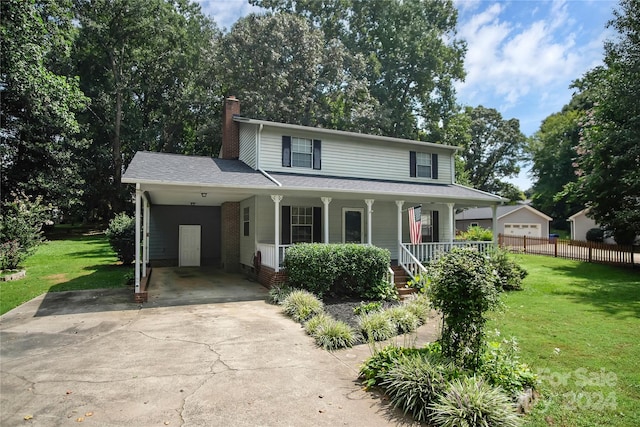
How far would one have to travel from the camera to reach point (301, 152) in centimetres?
1500

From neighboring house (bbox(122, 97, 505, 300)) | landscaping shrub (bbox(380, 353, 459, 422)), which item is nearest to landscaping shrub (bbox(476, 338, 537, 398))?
landscaping shrub (bbox(380, 353, 459, 422))

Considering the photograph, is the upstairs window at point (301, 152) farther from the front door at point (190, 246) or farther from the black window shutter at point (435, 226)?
the front door at point (190, 246)

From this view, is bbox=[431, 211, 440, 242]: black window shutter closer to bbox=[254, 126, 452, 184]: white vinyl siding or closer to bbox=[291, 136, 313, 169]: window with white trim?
bbox=[254, 126, 452, 184]: white vinyl siding

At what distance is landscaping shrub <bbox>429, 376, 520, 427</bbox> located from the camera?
3.68 meters

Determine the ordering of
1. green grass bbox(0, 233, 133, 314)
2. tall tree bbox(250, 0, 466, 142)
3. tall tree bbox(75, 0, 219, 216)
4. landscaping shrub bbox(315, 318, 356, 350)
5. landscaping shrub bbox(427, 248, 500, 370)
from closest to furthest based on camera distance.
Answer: landscaping shrub bbox(427, 248, 500, 370)
landscaping shrub bbox(315, 318, 356, 350)
green grass bbox(0, 233, 133, 314)
tall tree bbox(75, 0, 219, 216)
tall tree bbox(250, 0, 466, 142)

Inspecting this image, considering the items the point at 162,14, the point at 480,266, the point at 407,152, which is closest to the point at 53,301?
the point at 480,266

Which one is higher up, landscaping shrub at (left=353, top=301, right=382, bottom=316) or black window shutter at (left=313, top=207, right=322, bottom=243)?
black window shutter at (left=313, top=207, right=322, bottom=243)

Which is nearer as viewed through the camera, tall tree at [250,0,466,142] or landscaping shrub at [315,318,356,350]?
landscaping shrub at [315,318,356,350]

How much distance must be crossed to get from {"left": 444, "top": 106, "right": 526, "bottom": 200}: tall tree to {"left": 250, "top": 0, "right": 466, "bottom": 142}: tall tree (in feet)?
65.1

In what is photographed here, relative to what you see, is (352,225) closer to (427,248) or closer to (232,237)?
(427,248)

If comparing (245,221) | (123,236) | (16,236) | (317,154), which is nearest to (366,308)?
(245,221)

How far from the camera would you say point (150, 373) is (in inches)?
201

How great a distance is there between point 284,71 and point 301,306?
22742 millimetres

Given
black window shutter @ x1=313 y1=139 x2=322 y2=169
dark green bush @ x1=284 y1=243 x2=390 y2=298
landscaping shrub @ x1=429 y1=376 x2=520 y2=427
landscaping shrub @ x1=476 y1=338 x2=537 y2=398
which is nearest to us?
landscaping shrub @ x1=429 y1=376 x2=520 y2=427
